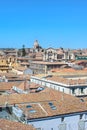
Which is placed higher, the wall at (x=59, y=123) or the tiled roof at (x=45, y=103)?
the tiled roof at (x=45, y=103)

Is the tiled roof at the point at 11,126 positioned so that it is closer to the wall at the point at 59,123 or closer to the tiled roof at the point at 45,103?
the tiled roof at the point at 45,103

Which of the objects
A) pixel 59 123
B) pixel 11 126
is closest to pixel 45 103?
pixel 59 123

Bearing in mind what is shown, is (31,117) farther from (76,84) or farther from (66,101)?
(76,84)

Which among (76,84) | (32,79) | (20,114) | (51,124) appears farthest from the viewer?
(32,79)

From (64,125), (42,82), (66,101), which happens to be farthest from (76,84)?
(64,125)

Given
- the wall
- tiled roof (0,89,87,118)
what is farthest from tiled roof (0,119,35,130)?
the wall

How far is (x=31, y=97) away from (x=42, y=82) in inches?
705

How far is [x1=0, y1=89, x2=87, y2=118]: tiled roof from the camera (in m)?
24.7

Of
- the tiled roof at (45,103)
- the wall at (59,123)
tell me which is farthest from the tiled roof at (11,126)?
the wall at (59,123)

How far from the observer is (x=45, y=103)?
2631cm

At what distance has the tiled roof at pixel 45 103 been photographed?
24703 millimetres

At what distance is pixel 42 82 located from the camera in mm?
45406

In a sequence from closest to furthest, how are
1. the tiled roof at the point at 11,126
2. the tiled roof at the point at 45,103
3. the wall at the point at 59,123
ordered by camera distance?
the tiled roof at the point at 11,126
the wall at the point at 59,123
the tiled roof at the point at 45,103

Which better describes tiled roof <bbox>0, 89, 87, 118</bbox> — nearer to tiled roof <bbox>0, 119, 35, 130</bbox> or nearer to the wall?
the wall
